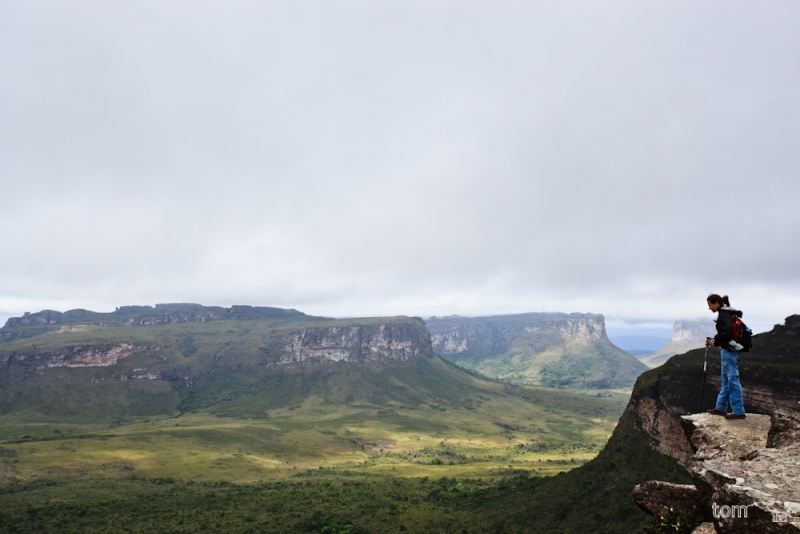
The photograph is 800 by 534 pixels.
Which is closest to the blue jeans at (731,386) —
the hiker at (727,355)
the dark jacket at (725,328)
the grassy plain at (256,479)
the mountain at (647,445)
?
the hiker at (727,355)

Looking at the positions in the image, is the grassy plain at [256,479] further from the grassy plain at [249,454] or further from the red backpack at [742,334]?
the red backpack at [742,334]

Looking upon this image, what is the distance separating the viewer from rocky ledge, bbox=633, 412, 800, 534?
10141 mm

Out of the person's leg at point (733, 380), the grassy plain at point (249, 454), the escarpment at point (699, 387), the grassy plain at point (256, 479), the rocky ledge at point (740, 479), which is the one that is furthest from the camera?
the grassy plain at point (249, 454)

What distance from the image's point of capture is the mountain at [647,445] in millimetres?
56844

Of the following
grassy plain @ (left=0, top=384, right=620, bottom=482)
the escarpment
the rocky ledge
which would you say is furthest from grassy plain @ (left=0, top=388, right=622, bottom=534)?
the rocky ledge

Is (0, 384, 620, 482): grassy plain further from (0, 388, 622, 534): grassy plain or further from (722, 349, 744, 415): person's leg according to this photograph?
(722, 349, 744, 415): person's leg

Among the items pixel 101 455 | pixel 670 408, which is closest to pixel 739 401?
pixel 670 408

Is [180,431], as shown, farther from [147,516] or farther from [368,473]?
[147,516]

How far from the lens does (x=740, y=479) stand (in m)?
11.2

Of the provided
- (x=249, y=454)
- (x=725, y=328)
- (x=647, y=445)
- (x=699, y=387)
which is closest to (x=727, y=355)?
(x=725, y=328)

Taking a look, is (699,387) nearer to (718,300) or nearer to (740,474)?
(718,300)

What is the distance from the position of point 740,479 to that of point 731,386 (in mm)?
6164

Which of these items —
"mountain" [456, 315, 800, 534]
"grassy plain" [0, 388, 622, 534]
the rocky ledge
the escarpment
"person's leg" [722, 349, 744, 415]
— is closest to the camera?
the rocky ledge

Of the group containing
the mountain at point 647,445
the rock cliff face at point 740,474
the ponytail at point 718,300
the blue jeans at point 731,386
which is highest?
the ponytail at point 718,300
